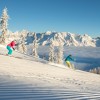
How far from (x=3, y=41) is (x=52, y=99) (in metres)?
65.1

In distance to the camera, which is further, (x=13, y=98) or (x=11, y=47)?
(x=11, y=47)

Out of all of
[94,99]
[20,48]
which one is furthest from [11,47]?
[20,48]

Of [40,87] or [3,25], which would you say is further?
[3,25]

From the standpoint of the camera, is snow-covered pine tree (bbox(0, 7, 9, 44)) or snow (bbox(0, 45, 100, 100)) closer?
snow (bbox(0, 45, 100, 100))

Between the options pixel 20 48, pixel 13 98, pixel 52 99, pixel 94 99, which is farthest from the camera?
pixel 20 48

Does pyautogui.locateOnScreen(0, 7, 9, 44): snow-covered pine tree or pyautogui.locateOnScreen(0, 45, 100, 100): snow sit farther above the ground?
pyautogui.locateOnScreen(0, 7, 9, 44): snow-covered pine tree

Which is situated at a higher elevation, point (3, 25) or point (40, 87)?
point (3, 25)

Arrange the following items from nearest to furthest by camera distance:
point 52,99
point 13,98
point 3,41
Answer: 1. point 13,98
2. point 52,99
3. point 3,41

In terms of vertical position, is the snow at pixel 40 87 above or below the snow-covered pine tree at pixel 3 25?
below

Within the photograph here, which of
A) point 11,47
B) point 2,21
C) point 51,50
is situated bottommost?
point 11,47

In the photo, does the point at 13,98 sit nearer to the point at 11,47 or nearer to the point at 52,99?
the point at 52,99

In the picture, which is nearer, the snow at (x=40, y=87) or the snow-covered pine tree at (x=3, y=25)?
the snow at (x=40, y=87)

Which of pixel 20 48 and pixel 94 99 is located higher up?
pixel 20 48

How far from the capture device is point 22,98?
8492 millimetres
